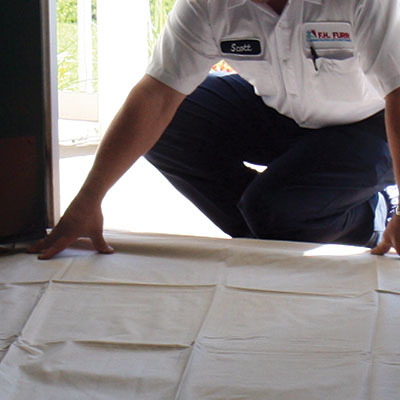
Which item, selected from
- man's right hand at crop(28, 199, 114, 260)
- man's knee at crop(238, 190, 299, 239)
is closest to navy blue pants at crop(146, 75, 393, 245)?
man's knee at crop(238, 190, 299, 239)

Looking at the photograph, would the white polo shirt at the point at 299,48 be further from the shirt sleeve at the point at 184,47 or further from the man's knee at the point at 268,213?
the man's knee at the point at 268,213

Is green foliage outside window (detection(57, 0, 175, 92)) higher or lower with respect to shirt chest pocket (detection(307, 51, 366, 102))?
lower

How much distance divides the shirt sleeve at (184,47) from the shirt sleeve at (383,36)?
366 mm

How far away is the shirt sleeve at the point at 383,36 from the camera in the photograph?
1.49 meters

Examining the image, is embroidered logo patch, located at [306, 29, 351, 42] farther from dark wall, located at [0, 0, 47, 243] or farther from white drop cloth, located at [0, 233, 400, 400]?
dark wall, located at [0, 0, 47, 243]

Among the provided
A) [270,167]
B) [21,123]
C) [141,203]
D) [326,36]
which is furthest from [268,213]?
[141,203]

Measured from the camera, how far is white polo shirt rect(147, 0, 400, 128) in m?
1.51

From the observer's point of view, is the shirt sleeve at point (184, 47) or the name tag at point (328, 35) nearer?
the name tag at point (328, 35)

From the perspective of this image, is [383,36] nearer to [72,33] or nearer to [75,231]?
[75,231]

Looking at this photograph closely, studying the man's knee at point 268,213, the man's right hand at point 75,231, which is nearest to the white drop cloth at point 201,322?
the man's right hand at point 75,231

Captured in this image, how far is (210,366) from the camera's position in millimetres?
1063

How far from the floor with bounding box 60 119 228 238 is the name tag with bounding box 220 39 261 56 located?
0.81 metres

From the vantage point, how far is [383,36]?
1.49 metres

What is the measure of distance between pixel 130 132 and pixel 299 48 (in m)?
0.43
